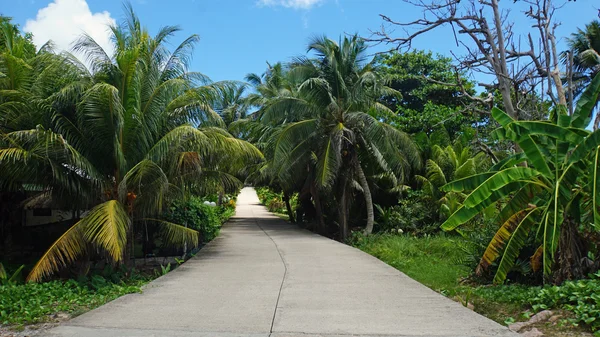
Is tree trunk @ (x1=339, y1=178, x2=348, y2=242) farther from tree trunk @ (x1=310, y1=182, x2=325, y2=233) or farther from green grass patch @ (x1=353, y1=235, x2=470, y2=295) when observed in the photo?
tree trunk @ (x1=310, y1=182, x2=325, y2=233)

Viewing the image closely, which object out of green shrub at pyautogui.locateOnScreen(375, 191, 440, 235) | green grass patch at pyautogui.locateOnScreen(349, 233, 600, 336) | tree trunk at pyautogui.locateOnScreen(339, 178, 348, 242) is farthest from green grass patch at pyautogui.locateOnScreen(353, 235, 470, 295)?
tree trunk at pyautogui.locateOnScreen(339, 178, 348, 242)

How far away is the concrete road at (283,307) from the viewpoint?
19.9ft

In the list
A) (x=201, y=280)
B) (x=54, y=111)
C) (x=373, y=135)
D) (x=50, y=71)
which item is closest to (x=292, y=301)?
(x=201, y=280)

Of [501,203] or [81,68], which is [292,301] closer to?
[501,203]

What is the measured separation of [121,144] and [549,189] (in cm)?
917

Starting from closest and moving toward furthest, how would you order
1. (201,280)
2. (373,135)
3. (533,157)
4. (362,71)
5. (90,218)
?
1. (533,157)
2. (201,280)
3. (90,218)
4. (373,135)
5. (362,71)

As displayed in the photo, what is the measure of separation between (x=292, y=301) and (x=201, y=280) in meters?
2.77

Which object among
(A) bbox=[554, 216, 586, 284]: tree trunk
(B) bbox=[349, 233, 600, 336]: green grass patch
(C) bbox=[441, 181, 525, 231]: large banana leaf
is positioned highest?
(C) bbox=[441, 181, 525, 231]: large banana leaf

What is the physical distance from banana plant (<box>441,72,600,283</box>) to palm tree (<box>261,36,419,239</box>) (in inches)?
399

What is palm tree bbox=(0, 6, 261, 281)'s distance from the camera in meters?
10.9

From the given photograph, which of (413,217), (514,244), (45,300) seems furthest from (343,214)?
(45,300)

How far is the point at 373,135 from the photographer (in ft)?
62.2

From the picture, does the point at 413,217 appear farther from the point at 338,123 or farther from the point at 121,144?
the point at 121,144

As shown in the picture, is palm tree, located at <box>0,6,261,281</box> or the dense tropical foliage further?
palm tree, located at <box>0,6,261,281</box>
